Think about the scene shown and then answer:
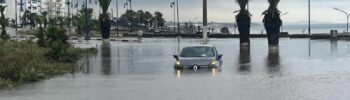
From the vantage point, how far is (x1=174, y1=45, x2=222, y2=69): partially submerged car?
2755 centimetres

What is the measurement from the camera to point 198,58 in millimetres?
27844

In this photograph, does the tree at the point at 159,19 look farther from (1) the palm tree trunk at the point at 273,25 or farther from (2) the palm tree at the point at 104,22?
(1) the palm tree trunk at the point at 273,25

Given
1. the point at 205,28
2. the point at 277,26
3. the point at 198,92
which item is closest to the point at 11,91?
the point at 198,92

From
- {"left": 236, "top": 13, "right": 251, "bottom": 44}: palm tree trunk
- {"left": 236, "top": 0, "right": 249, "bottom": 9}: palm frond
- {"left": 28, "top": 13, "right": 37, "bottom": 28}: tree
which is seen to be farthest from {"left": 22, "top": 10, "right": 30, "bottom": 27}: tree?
{"left": 236, "top": 0, "right": 249, "bottom": 9}: palm frond

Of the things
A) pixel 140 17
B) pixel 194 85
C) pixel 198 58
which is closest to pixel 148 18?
pixel 140 17

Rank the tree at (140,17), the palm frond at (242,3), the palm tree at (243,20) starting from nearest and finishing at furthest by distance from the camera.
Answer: the palm frond at (242,3) < the palm tree at (243,20) < the tree at (140,17)

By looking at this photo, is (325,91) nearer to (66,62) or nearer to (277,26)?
(66,62)

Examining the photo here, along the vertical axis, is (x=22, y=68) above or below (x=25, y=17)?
below

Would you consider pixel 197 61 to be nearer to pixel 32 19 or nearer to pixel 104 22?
pixel 104 22

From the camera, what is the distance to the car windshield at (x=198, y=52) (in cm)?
2900

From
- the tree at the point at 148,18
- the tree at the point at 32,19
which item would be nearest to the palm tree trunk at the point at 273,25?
the tree at the point at 32,19

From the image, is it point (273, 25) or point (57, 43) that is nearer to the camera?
point (57, 43)

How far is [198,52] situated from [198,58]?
63.5 inches

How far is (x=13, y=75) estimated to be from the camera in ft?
72.1
